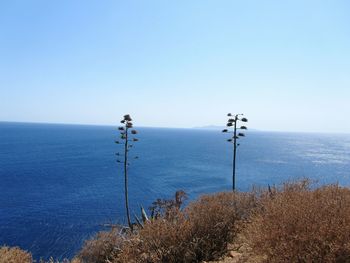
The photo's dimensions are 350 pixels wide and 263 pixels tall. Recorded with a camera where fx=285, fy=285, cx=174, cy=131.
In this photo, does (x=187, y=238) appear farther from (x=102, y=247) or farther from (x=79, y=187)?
(x=79, y=187)

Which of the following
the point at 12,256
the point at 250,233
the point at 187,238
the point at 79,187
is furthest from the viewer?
the point at 79,187

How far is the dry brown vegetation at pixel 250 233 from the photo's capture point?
4.46 m

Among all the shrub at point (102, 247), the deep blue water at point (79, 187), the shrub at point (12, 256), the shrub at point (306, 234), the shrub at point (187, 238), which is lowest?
the deep blue water at point (79, 187)

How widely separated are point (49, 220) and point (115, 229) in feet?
113

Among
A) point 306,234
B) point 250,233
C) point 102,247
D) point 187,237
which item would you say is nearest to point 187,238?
point 187,237

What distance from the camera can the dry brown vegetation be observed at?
446cm

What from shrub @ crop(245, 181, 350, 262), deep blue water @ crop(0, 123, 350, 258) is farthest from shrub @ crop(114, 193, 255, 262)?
deep blue water @ crop(0, 123, 350, 258)

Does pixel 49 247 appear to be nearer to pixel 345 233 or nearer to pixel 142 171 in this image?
pixel 345 233

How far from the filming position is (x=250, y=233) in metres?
5.87

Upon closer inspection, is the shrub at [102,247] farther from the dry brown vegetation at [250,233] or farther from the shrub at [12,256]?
the shrub at [12,256]

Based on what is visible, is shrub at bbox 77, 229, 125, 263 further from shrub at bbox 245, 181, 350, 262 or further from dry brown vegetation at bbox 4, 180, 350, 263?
shrub at bbox 245, 181, 350, 262

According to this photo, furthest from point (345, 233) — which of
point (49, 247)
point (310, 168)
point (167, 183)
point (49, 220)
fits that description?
point (310, 168)

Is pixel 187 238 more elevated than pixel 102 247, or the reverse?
pixel 187 238

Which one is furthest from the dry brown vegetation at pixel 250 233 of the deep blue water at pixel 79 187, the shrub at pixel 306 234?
the deep blue water at pixel 79 187
